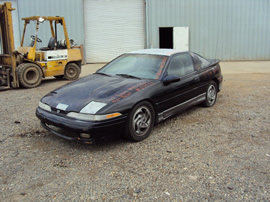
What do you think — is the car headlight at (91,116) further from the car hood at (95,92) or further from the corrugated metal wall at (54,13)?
the corrugated metal wall at (54,13)

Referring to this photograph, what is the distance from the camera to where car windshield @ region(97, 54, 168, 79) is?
4699 mm

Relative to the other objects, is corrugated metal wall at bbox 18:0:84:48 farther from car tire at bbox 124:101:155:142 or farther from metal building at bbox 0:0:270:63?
car tire at bbox 124:101:155:142

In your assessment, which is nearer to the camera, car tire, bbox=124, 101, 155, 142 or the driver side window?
car tire, bbox=124, 101, 155, 142

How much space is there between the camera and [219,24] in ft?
56.2

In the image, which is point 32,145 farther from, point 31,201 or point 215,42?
point 215,42

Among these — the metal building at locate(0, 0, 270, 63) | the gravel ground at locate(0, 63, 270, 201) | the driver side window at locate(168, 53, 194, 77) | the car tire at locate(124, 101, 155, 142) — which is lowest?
the gravel ground at locate(0, 63, 270, 201)

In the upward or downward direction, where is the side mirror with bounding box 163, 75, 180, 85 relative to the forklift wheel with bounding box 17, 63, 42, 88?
upward

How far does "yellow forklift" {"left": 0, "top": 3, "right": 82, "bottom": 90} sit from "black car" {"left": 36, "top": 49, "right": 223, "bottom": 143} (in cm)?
458

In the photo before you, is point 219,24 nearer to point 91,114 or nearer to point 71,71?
point 71,71

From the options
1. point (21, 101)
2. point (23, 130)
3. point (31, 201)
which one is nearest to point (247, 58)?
point (21, 101)

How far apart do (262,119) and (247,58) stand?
46.0ft

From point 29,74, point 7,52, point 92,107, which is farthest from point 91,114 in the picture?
point 7,52

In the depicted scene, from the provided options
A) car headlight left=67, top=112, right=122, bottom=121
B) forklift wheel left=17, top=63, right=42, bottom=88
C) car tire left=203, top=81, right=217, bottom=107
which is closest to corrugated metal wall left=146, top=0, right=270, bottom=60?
forklift wheel left=17, top=63, right=42, bottom=88

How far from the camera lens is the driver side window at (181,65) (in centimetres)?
489
